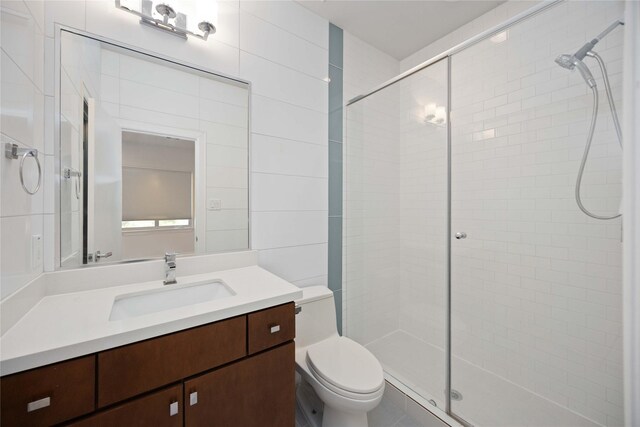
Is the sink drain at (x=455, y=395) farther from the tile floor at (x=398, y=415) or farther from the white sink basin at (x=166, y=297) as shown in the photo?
the white sink basin at (x=166, y=297)

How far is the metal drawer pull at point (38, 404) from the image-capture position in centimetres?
61

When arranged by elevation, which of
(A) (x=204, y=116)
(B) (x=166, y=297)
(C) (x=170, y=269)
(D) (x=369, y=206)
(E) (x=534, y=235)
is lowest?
(B) (x=166, y=297)

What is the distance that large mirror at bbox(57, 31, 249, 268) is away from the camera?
1.12 meters

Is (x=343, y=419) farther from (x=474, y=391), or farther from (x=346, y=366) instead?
(x=474, y=391)

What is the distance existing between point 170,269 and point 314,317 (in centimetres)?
85

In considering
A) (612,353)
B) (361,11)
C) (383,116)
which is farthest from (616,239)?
(361,11)

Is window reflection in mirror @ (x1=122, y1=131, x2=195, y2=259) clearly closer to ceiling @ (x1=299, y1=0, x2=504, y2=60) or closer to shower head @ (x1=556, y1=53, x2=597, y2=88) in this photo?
ceiling @ (x1=299, y1=0, x2=504, y2=60)

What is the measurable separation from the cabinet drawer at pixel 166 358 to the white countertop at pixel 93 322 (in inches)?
1.1

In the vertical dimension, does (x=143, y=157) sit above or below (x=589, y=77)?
below

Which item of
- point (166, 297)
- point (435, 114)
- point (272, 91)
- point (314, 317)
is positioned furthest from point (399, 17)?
point (166, 297)

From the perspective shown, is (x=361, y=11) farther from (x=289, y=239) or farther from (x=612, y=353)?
(x=612, y=353)

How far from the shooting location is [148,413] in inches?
30.0

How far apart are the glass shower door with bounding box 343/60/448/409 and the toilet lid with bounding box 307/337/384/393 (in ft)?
1.89

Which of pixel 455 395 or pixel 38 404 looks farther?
pixel 455 395
